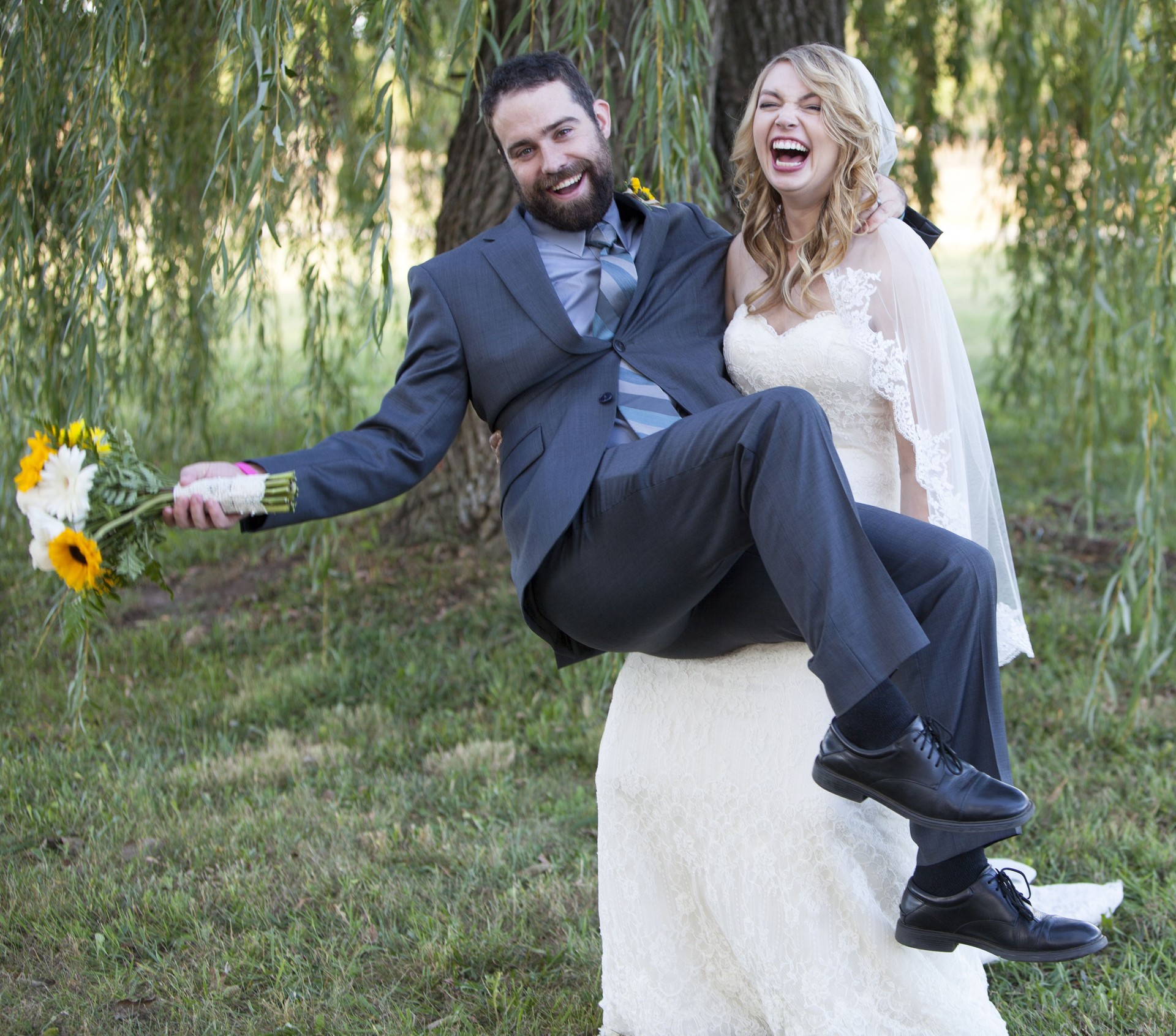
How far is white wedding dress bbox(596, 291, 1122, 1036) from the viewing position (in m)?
2.22

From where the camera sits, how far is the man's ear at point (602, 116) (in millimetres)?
2600

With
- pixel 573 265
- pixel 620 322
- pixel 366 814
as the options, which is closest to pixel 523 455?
pixel 620 322

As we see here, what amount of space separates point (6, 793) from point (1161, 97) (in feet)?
12.7

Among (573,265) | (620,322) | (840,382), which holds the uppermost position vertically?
(573,265)

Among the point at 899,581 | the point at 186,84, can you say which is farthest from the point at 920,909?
the point at 186,84

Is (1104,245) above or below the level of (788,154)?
below

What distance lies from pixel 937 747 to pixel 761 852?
494mm

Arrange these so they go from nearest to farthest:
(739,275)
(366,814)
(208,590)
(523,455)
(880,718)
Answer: (880,718)
(523,455)
(739,275)
(366,814)
(208,590)

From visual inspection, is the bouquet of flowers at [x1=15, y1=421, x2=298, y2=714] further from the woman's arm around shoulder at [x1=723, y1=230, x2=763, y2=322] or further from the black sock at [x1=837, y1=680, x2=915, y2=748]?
the woman's arm around shoulder at [x1=723, y1=230, x2=763, y2=322]

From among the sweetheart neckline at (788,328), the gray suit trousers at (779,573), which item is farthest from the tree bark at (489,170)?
the gray suit trousers at (779,573)

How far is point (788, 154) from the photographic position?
250 centimetres

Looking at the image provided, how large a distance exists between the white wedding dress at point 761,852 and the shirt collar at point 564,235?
0.36 m

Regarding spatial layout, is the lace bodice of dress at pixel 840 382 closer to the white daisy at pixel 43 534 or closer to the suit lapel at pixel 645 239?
the suit lapel at pixel 645 239

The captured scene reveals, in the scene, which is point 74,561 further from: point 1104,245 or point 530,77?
point 1104,245
